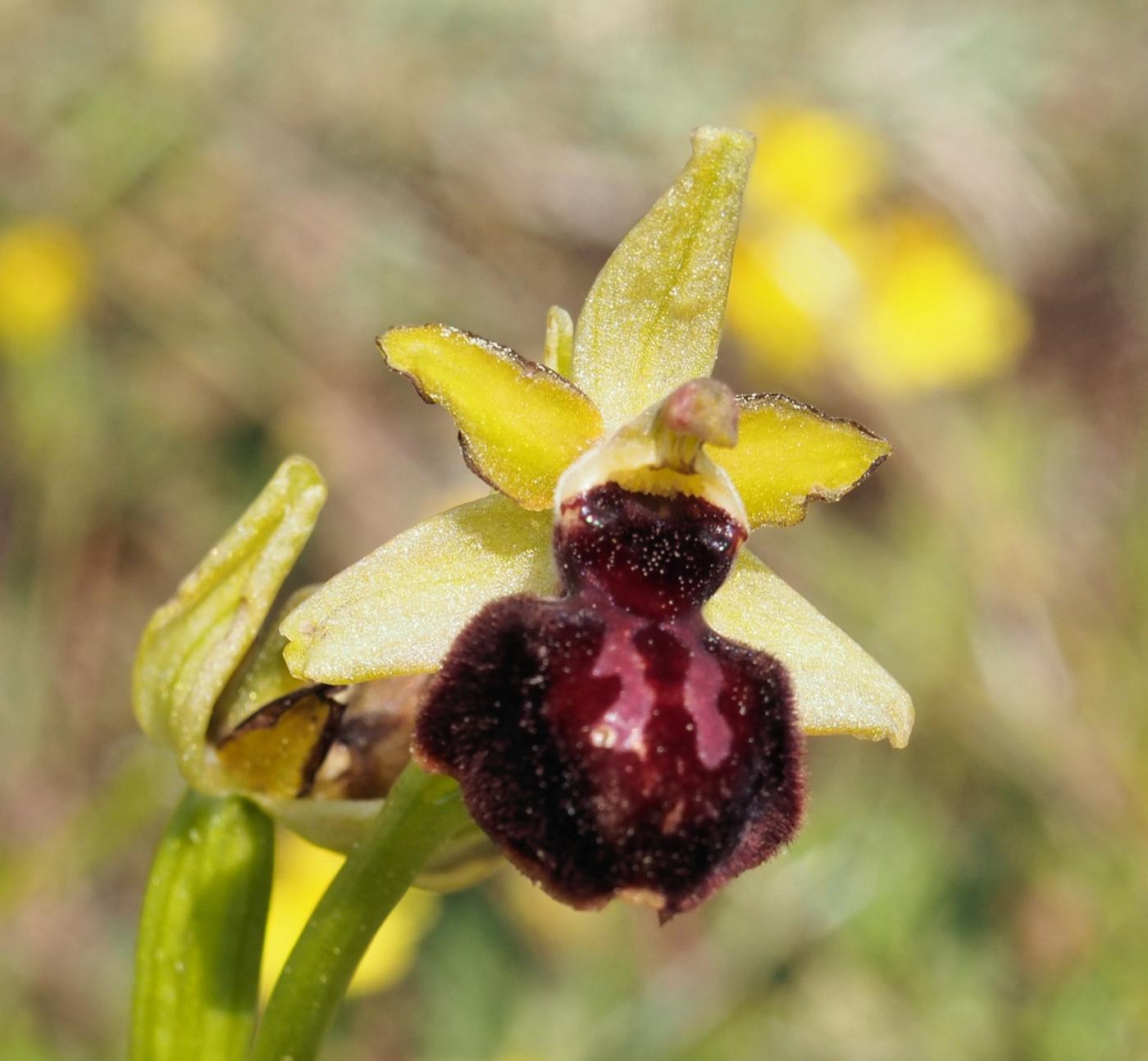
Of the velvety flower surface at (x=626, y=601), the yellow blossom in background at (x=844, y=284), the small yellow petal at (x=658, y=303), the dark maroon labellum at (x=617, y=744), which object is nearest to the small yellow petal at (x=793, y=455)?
the velvety flower surface at (x=626, y=601)

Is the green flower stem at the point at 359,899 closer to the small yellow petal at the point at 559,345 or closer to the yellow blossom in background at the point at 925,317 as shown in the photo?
the small yellow petal at the point at 559,345

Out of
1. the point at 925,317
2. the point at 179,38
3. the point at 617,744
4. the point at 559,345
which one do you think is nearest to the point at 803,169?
the point at 925,317

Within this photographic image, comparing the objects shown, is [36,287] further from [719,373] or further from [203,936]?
[203,936]

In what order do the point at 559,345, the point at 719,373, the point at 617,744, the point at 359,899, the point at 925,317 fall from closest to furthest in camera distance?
the point at 617,744 → the point at 359,899 → the point at 559,345 → the point at 925,317 → the point at 719,373

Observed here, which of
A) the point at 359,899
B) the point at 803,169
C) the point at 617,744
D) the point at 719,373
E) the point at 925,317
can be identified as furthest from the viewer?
the point at 719,373

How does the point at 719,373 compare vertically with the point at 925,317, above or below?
below

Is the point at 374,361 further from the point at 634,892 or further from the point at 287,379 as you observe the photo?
the point at 634,892

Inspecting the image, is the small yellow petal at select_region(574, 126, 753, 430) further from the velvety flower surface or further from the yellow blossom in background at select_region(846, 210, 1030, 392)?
the yellow blossom in background at select_region(846, 210, 1030, 392)

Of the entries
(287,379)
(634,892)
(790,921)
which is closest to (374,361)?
(287,379)
